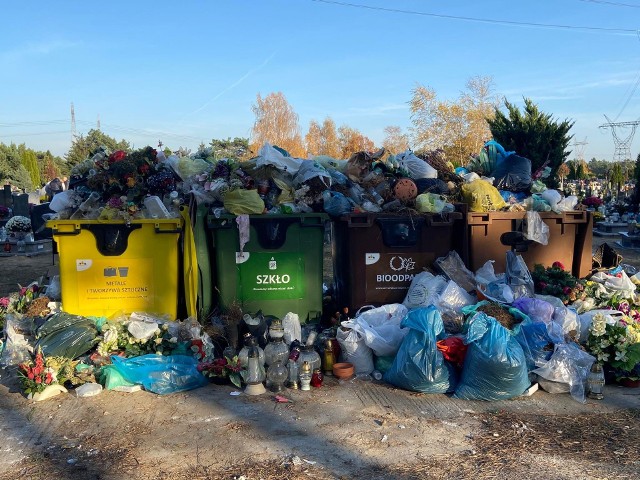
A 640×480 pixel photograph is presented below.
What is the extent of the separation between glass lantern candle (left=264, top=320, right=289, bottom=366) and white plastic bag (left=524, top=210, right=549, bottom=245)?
2626 millimetres

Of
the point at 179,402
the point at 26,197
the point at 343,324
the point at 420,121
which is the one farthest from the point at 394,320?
the point at 420,121

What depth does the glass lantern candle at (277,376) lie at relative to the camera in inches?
171

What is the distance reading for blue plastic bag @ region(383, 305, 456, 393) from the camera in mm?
4199

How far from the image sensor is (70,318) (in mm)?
4848

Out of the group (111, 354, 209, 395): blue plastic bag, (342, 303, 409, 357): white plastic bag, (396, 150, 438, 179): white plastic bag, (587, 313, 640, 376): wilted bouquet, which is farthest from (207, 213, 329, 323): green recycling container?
(587, 313, 640, 376): wilted bouquet

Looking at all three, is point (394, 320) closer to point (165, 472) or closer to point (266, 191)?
point (266, 191)

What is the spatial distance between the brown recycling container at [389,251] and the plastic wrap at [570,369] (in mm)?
1474

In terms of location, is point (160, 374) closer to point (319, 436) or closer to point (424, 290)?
point (319, 436)

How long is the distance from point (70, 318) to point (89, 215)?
996 mm

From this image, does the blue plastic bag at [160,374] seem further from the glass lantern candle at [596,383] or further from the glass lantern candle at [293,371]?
the glass lantern candle at [596,383]

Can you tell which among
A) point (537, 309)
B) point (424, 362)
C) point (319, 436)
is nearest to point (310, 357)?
point (424, 362)

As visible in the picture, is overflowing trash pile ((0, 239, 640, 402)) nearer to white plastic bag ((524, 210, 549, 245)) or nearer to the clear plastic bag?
the clear plastic bag

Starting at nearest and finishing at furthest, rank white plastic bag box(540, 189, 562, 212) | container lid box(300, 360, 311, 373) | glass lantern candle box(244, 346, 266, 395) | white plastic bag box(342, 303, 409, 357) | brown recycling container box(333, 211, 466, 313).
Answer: glass lantern candle box(244, 346, 266, 395), container lid box(300, 360, 311, 373), white plastic bag box(342, 303, 409, 357), brown recycling container box(333, 211, 466, 313), white plastic bag box(540, 189, 562, 212)

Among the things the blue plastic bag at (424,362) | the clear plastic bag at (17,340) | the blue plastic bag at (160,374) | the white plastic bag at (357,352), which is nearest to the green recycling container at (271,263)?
the white plastic bag at (357,352)
